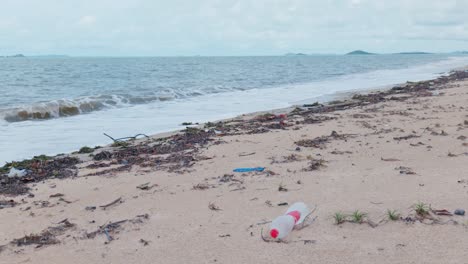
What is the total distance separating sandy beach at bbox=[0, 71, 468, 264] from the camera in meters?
3.55

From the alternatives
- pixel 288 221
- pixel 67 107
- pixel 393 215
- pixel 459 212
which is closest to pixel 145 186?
pixel 288 221

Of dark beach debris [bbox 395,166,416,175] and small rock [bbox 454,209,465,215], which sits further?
dark beach debris [bbox 395,166,416,175]

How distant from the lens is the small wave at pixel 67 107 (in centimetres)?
1458

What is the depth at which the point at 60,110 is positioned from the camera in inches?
619

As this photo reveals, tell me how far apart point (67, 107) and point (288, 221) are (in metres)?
14.2

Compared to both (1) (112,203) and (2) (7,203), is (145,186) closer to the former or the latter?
(1) (112,203)

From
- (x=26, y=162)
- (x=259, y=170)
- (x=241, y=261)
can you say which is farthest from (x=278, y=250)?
(x=26, y=162)

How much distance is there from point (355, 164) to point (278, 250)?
2916 mm

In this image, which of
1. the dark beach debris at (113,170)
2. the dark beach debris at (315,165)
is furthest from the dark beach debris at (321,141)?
the dark beach debris at (113,170)

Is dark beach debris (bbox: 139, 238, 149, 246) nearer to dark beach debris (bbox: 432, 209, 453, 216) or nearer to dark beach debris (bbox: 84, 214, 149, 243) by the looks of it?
dark beach debris (bbox: 84, 214, 149, 243)

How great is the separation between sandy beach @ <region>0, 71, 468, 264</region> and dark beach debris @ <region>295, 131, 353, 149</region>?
0.04m

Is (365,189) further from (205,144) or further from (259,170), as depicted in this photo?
(205,144)

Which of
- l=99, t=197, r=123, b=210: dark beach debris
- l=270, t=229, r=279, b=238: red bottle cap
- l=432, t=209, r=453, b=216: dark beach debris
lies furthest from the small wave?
l=432, t=209, r=453, b=216: dark beach debris

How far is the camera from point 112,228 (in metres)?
4.19
